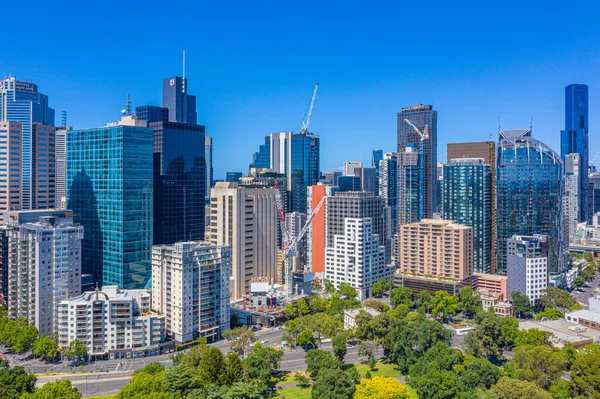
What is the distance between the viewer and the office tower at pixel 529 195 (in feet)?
313

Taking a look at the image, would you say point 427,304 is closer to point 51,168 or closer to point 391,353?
point 391,353

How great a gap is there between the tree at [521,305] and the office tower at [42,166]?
82.6 meters

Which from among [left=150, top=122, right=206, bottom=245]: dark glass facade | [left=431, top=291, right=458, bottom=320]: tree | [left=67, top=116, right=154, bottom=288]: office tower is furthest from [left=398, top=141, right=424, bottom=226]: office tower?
[left=67, top=116, right=154, bottom=288]: office tower

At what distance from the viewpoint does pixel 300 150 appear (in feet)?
499

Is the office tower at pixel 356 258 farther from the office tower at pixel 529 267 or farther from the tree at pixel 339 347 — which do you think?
the tree at pixel 339 347

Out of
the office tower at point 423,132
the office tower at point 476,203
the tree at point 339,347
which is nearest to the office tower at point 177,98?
the office tower at point 423,132

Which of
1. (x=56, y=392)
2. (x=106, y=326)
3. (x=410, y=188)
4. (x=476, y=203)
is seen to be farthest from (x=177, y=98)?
(x=56, y=392)

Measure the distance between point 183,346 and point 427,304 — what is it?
1533 inches

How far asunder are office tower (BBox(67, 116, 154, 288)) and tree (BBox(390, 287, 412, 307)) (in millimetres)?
39637

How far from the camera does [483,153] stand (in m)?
118

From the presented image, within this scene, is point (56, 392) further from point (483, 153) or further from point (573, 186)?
point (573, 186)

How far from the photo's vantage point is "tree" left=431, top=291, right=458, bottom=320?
78812 millimetres

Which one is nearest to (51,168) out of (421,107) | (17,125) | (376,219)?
(17,125)

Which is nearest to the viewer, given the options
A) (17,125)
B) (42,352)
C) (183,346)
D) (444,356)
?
(444,356)
